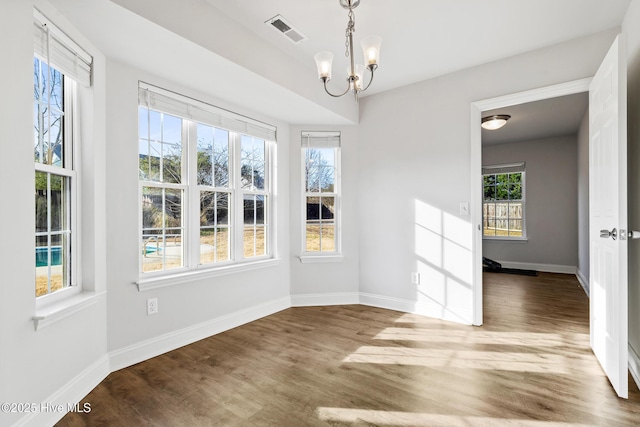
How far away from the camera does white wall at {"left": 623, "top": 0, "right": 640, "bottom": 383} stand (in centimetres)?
219

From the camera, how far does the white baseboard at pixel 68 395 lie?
1.69 metres

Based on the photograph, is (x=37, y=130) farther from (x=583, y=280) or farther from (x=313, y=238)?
(x=583, y=280)

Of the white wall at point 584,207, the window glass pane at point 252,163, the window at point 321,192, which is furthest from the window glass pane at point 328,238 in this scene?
the white wall at point 584,207

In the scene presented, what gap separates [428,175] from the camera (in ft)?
11.9

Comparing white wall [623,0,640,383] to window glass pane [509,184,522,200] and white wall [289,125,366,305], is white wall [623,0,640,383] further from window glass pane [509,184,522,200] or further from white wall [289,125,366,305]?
window glass pane [509,184,522,200]

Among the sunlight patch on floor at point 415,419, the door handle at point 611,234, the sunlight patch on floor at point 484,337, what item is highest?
the door handle at point 611,234

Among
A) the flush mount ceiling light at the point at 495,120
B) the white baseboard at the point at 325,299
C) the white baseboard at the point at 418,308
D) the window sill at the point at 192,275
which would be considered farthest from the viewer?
the flush mount ceiling light at the point at 495,120

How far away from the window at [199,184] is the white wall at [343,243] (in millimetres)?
371

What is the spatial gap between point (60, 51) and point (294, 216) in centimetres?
267

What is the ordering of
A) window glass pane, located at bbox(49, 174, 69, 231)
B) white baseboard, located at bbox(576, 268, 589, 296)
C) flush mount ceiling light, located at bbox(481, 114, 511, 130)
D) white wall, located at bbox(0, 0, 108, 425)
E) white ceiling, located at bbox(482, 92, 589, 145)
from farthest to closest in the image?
white baseboard, located at bbox(576, 268, 589, 296)
flush mount ceiling light, located at bbox(481, 114, 511, 130)
white ceiling, located at bbox(482, 92, 589, 145)
window glass pane, located at bbox(49, 174, 69, 231)
white wall, located at bbox(0, 0, 108, 425)

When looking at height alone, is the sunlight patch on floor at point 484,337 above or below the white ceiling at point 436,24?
below

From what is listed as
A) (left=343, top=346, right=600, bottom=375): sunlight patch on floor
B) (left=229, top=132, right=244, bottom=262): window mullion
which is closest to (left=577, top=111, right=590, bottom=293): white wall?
(left=343, top=346, right=600, bottom=375): sunlight patch on floor

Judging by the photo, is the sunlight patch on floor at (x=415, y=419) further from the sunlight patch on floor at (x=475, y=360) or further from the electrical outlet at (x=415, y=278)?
the electrical outlet at (x=415, y=278)

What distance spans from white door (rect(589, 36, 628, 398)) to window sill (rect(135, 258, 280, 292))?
300 cm
